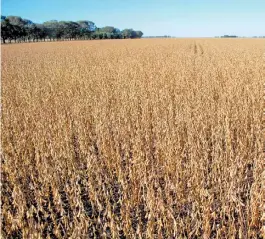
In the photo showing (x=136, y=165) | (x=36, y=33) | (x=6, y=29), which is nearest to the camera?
(x=136, y=165)

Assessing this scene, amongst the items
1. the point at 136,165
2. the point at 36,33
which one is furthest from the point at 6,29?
the point at 136,165

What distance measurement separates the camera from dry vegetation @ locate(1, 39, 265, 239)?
2445mm

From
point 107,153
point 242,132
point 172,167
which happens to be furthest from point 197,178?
point 242,132

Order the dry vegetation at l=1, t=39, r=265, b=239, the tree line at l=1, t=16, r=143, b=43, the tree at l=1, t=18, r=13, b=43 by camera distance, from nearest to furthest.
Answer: the dry vegetation at l=1, t=39, r=265, b=239
the tree at l=1, t=18, r=13, b=43
the tree line at l=1, t=16, r=143, b=43

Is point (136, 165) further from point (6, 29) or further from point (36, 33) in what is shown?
point (36, 33)

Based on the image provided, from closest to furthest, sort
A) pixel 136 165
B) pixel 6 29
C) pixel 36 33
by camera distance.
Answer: pixel 136 165, pixel 6 29, pixel 36 33

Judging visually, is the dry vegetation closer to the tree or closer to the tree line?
the tree

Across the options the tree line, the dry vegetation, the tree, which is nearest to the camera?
the dry vegetation

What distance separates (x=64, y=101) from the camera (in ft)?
21.3

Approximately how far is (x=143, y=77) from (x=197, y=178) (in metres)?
6.03

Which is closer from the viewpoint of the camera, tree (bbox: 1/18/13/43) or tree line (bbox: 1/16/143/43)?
tree (bbox: 1/18/13/43)

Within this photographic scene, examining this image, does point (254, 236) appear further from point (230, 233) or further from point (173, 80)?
point (173, 80)

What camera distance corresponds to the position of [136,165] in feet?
10.6

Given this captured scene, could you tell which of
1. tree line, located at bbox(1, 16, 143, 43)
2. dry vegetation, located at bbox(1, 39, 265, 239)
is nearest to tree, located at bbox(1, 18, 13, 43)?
tree line, located at bbox(1, 16, 143, 43)
